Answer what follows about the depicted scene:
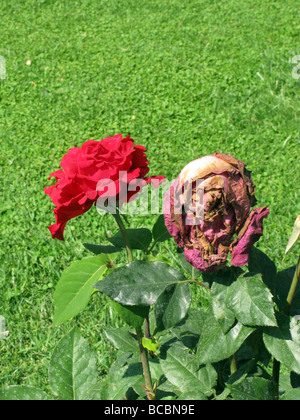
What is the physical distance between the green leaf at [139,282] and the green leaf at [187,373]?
24 cm

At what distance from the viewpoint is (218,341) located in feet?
2.93

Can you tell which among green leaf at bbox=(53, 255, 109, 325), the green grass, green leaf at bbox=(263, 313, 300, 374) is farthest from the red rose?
the green grass

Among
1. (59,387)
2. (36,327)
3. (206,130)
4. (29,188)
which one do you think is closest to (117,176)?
(59,387)

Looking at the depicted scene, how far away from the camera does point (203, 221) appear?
0.81 metres

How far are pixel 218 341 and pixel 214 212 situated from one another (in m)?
Result: 0.26

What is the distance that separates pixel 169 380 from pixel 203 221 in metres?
0.46

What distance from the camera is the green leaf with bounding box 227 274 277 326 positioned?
0.80m

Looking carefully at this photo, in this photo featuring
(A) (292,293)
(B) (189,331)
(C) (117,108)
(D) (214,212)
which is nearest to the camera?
(D) (214,212)

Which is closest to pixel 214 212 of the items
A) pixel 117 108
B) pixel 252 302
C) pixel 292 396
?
pixel 252 302

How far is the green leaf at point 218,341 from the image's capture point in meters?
0.87

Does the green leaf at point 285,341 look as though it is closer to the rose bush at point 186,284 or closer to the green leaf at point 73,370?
the rose bush at point 186,284

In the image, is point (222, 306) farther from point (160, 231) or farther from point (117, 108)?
point (117, 108)

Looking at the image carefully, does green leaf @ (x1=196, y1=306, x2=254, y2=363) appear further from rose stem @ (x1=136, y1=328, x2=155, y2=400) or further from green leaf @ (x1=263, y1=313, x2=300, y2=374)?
rose stem @ (x1=136, y1=328, x2=155, y2=400)
